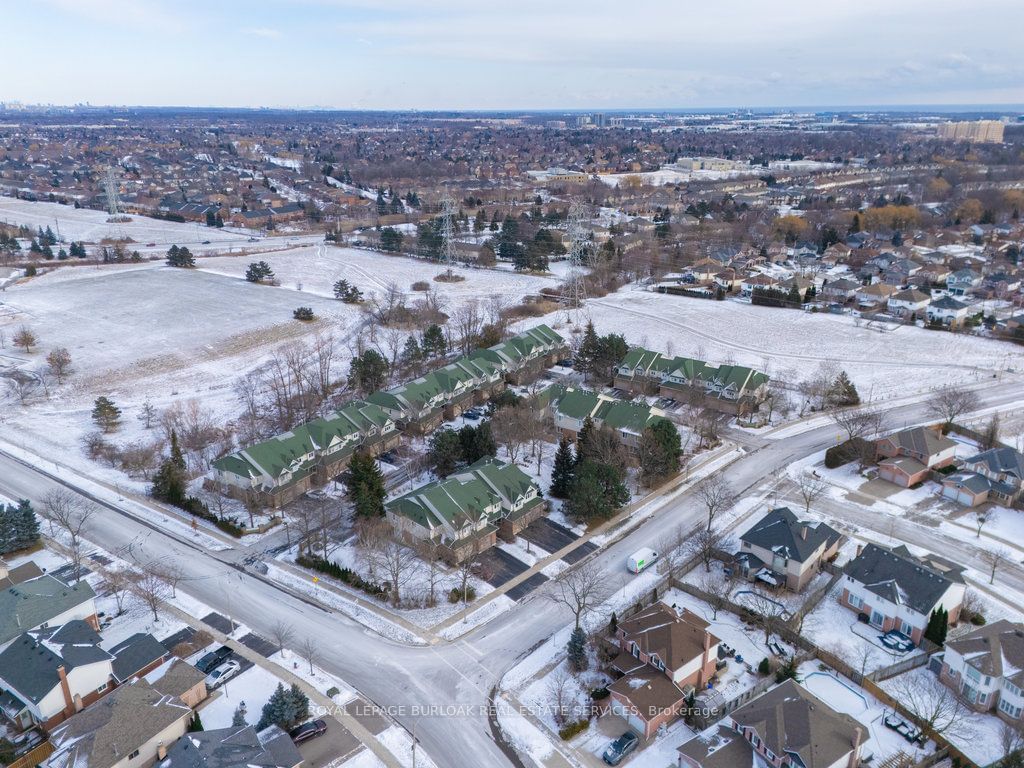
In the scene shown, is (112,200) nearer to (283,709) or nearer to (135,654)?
(135,654)

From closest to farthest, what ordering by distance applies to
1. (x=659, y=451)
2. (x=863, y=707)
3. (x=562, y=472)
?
(x=863, y=707)
(x=562, y=472)
(x=659, y=451)

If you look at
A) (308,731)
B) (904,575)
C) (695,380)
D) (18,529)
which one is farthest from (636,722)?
(695,380)

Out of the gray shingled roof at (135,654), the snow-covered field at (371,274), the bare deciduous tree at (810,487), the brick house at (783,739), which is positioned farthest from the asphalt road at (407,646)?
the snow-covered field at (371,274)

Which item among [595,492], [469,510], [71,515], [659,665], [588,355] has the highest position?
[588,355]

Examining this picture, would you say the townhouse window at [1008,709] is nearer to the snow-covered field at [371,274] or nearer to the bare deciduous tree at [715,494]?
the bare deciduous tree at [715,494]

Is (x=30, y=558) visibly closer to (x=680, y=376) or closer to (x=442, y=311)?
(x=680, y=376)

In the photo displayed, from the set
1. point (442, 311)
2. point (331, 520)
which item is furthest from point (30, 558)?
point (442, 311)

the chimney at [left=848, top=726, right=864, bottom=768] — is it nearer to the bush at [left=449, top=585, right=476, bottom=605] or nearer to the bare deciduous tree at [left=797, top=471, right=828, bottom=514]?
the bush at [left=449, top=585, right=476, bottom=605]
